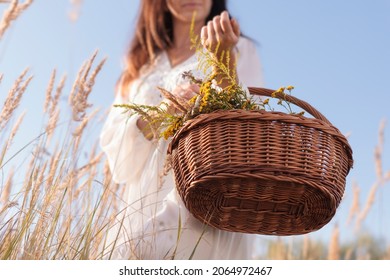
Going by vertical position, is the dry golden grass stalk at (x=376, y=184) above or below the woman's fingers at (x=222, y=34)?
below

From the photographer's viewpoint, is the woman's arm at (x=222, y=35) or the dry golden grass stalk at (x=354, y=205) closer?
the woman's arm at (x=222, y=35)

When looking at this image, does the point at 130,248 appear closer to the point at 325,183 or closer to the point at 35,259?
the point at 35,259

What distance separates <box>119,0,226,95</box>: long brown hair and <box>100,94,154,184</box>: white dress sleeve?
322mm

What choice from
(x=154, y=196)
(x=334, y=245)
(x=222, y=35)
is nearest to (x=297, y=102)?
(x=222, y=35)

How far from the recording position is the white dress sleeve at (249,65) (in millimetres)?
1976

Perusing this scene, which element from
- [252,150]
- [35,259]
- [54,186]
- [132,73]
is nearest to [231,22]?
[252,150]

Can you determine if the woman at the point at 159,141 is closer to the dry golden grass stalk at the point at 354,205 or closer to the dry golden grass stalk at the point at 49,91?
the dry golden grass stalk at the point at 49,91

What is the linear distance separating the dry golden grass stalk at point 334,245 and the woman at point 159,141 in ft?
2.14

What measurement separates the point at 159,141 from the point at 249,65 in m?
0.59

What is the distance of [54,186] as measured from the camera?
141 cm

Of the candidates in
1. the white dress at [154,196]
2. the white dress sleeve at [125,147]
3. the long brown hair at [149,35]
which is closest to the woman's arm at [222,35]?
the white dress at [154,196]

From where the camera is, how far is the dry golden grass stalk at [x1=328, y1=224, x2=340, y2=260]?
2.20 metres

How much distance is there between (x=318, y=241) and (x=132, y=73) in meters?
1.07

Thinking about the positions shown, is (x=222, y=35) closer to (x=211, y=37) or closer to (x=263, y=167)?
(x=211, y=37)
